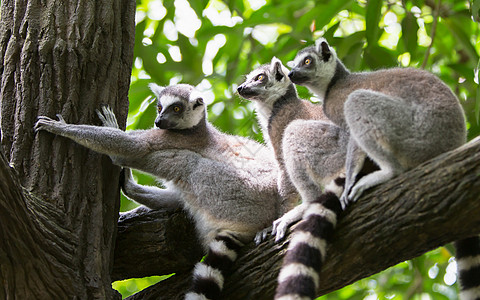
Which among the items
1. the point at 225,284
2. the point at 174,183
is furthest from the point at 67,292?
the point at 174,183

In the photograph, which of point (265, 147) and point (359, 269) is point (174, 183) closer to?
point (265, 147)

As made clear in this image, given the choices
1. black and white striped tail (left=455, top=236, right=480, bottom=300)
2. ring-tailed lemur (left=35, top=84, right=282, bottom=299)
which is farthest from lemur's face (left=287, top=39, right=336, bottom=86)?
black and white striped tail (left=455, top=236, right=480, bottom=300)

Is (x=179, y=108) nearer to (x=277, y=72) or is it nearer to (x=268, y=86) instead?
(x=268, y=86)

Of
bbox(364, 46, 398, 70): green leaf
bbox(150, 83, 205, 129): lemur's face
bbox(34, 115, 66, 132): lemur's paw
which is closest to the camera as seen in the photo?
bbox(34, 115, 66, 132): lemur's paw

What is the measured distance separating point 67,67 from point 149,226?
1.40 meters

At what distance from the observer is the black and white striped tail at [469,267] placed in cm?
340

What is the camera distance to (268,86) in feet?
16.9

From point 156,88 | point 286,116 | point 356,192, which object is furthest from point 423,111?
point 156,88

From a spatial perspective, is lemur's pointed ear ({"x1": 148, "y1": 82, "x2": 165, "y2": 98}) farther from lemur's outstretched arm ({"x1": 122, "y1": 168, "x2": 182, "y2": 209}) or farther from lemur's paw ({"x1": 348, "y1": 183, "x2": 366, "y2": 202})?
lemur's paw ({"x1": 348, "y1": 183, "x2": 366, "y2": 202})

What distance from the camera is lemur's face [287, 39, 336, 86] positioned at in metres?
4.67

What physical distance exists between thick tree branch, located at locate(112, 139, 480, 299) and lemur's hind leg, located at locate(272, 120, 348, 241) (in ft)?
2.10

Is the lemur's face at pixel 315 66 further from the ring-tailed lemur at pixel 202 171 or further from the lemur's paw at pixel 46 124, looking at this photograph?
the lemur's paw at pixel 46 124

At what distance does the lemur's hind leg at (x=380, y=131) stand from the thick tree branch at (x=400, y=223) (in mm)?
167

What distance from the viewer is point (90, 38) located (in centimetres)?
425
